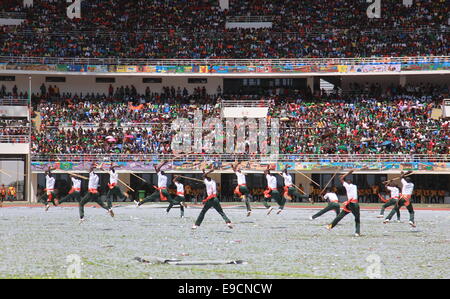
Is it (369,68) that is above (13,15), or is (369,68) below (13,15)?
below

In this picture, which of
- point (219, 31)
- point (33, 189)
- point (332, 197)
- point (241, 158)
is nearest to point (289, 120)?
point (241, 158)

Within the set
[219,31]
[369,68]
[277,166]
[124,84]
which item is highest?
[219,31]

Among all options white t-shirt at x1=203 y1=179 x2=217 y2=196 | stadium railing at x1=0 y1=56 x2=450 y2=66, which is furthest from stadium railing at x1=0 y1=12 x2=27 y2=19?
white t-shirt at x1=203 y1=179 x2=217 y2=196

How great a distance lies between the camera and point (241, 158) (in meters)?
55.2

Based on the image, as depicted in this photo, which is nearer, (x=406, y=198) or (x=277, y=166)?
(x=406, y=198)

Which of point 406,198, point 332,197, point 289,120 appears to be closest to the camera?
point 332,197

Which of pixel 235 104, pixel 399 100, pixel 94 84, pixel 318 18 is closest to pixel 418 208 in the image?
pixel 399 100

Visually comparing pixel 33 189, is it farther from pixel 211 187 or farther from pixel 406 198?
pixel 406 198

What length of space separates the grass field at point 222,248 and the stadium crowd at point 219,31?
1268 inches

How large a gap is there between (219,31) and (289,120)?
39.1 ft

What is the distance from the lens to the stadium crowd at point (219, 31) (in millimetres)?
63250

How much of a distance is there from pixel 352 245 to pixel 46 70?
4501 cm

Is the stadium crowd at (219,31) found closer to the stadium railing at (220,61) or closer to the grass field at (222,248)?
the stadium railing at (220,61)

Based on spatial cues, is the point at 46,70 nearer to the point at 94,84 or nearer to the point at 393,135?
the point at 94,84
